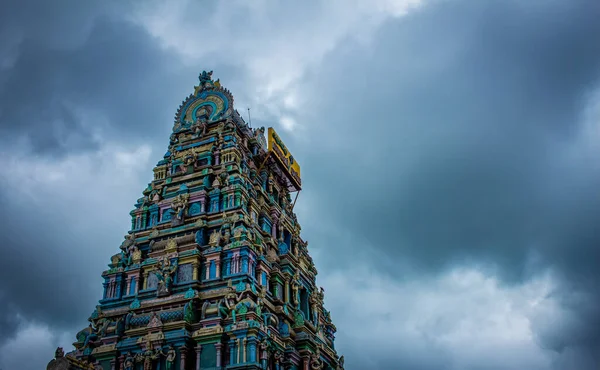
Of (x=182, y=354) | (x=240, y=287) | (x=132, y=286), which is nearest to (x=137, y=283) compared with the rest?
(x=132, y=286)

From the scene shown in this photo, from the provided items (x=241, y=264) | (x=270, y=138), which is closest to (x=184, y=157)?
(x=270, y=138)

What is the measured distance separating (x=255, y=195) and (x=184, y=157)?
663 centimetres

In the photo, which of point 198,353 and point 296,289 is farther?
point 296,289

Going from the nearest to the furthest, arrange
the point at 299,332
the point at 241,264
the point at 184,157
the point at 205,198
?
the point at 241,264, the point at 299,332, the point at 205,198, the point at 184,157

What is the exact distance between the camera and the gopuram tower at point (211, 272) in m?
32.3

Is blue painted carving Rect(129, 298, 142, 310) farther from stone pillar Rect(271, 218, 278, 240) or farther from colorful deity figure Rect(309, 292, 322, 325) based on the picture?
colorful deity figure Rect(309, 292, 322, 325)

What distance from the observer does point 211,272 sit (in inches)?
1399

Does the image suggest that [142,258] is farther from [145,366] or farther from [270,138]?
[270,138]

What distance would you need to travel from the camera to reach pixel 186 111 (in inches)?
1889

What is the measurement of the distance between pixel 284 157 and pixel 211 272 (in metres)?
17.3

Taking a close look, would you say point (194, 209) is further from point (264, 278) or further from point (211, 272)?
point (264, 278)

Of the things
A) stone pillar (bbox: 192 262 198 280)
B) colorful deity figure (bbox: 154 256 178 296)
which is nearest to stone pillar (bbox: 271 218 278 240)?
stone pillar (bbox: 192 262 198 280)

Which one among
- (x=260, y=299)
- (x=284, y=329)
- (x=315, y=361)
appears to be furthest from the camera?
(x=315, y=361)

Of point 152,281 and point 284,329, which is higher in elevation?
point 152,281
